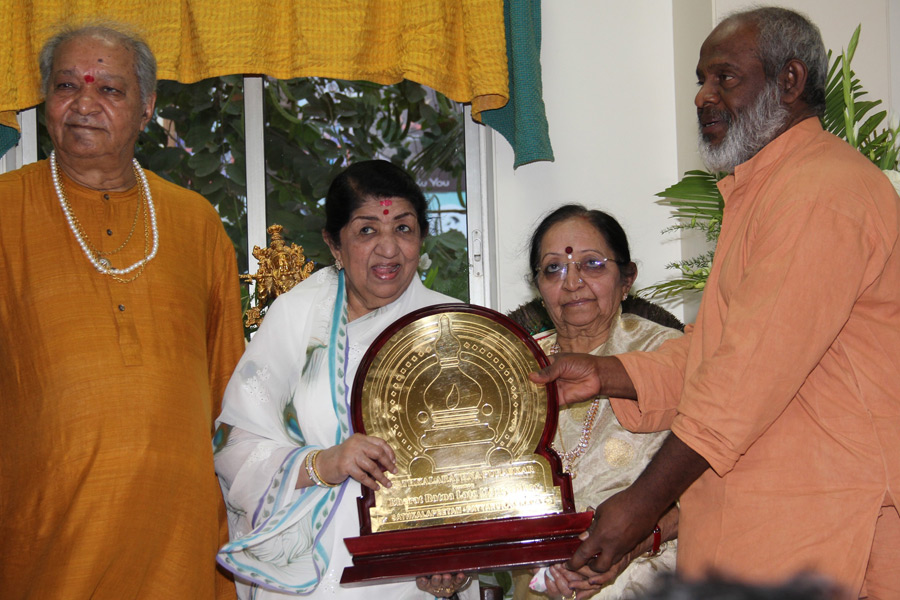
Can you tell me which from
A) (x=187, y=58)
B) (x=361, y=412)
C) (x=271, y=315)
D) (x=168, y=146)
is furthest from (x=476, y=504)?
(x=168, y=146)

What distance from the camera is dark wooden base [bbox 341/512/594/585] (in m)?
1.81

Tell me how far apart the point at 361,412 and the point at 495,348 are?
0.34m

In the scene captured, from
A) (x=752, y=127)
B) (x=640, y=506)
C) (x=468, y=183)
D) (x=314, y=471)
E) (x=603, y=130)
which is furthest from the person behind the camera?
(x=468, y=183)

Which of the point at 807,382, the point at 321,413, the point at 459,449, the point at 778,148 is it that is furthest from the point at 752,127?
the point at 321,413

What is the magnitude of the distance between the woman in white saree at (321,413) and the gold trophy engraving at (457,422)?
0.08 m

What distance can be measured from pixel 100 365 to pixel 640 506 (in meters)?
1.32

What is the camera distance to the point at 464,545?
1835 mm

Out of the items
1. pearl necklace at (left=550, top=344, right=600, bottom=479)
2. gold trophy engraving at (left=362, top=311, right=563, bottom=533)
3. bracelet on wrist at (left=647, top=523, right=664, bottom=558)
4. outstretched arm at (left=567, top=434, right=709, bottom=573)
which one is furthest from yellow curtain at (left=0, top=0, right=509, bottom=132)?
outstretched arm at (left=567, top=434, right=709, bottom=573)

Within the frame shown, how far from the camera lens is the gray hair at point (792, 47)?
1.79m

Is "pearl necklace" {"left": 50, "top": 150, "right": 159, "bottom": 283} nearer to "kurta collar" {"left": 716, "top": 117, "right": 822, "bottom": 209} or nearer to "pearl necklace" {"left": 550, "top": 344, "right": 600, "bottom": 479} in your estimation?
"pearl necklace" {"left": 550, "top": 344, "right": 600, "bottom": 479}

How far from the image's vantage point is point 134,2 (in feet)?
10.9

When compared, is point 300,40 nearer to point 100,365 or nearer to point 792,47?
point 100,365

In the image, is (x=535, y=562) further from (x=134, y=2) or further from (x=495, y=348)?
(x=134, y=2)

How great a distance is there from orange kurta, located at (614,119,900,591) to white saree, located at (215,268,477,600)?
35.4 inches
